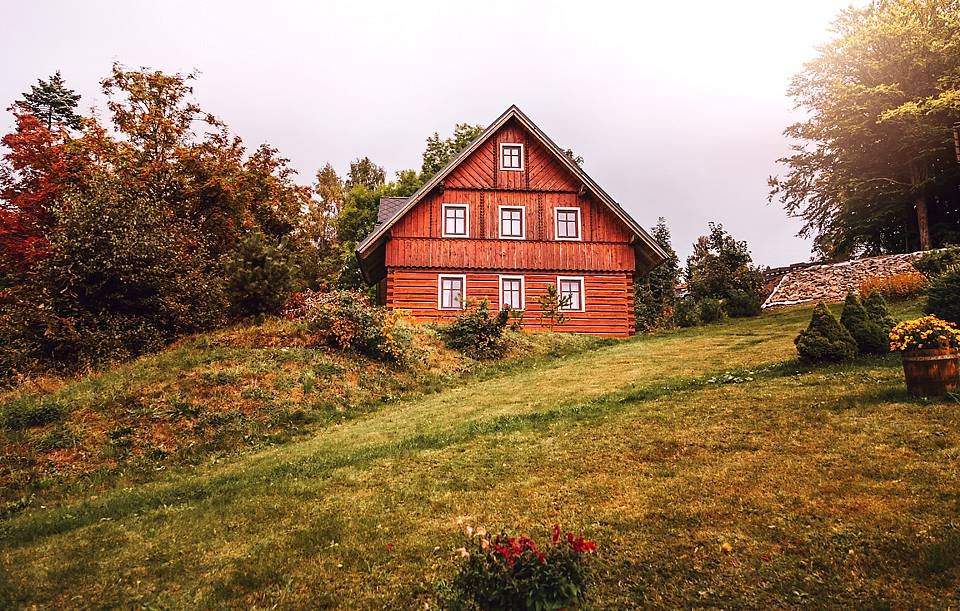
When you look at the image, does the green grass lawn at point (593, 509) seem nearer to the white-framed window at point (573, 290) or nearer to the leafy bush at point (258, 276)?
the leafy bush at point (258, 276)

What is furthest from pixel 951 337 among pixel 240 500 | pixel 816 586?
pixel 240 500

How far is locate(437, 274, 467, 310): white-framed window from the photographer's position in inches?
1073

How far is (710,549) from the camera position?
564 centimetres

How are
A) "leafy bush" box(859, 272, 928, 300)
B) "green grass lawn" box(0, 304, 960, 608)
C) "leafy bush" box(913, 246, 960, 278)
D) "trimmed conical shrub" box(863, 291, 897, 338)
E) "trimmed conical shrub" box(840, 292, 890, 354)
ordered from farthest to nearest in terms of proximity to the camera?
1. "leafy bush" box(859, 272, 928, 300)
2. "leafy bush" box(913, 246, 960, 278)
3. "trimmed conical shrub" box(863, 291, 897, 338)
4. "trimmed conical shrub" box(840, 292, 890, 354)
5. "green grass lawn" box(0, 304, 960, 608)

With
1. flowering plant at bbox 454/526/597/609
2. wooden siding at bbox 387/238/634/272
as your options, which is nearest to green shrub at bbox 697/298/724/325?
wooden siding at bbox 387/238/634/272

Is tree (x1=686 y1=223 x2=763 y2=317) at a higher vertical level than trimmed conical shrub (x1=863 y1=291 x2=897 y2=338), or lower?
higher

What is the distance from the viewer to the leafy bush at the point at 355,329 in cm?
1812

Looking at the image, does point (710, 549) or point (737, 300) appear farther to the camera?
point (737, 300)

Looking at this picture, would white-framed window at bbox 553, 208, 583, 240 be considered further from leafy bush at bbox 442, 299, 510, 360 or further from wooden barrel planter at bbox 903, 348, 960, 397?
wooden barrel planter at bbox 903, 348, 960, 397

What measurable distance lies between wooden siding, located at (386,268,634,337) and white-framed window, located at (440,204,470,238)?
186cm

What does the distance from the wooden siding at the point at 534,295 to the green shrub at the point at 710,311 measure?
130 inches

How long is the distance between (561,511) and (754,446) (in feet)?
11.0

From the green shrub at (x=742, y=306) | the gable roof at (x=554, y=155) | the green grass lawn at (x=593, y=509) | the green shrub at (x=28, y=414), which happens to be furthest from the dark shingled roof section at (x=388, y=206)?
the green grass lawn at (x=593, y=509)

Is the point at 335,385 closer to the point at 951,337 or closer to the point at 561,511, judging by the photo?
the point at 561,511
